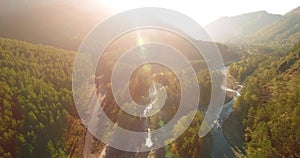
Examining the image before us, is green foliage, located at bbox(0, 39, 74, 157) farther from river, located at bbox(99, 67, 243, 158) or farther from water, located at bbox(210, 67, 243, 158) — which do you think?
water, located at bbox(210, 67, 243, 158)

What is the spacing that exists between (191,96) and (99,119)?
4841 centimetres

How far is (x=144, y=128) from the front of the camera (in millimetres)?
125062

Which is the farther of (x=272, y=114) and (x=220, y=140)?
(x=220, y=140)

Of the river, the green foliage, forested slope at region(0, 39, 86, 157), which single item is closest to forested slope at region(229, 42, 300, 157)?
the river

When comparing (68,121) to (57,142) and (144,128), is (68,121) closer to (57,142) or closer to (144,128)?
(57,142)

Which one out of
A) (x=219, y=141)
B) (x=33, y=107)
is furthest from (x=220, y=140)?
(x=33, y=107)

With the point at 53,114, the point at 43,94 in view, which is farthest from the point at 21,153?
the point at 43,94

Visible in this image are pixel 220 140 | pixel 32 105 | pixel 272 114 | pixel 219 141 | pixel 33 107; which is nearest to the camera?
pixel 272 114

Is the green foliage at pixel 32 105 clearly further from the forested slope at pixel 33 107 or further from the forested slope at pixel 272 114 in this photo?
the forested slope at pixel 272 114

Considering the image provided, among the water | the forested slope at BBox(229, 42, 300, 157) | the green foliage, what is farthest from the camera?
the water

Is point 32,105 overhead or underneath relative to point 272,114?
overhead

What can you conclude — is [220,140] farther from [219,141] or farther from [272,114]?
[272,114]

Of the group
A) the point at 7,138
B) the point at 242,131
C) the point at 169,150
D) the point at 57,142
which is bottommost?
the point at 242,131

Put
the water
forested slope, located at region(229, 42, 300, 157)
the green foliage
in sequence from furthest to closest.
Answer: the water, the green foliage, forested slope, located at region(229, 42, 300, 157)
